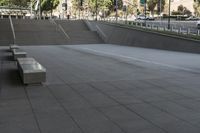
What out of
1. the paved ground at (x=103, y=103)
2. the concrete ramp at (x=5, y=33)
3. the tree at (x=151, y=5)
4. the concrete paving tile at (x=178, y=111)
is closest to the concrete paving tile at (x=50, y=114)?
the paved ground at (x=103, y=103)

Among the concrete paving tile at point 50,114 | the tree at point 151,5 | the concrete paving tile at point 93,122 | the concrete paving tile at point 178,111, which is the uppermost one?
the tree at point 151,5

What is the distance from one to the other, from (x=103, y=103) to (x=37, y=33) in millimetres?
33707

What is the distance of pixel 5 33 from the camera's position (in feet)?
129

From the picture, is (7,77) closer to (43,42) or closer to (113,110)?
(113,110)

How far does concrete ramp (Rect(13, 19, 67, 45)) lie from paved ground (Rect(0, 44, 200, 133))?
2440 cm

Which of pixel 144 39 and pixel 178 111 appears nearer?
pixel 178 111

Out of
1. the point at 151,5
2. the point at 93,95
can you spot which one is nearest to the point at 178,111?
the point at 93,95

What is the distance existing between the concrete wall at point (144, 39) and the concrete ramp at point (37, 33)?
17.4 ft

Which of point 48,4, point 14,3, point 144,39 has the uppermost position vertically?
point 14,3

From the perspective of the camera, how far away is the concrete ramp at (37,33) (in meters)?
37.9

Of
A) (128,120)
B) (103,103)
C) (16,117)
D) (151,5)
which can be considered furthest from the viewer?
(151,5)

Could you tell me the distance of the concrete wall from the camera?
83.0 feet

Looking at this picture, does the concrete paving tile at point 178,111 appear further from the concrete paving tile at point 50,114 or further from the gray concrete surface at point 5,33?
the gray concrete surface at point 5,33

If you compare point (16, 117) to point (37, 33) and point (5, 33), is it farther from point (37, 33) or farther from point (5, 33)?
point (37, 33)
